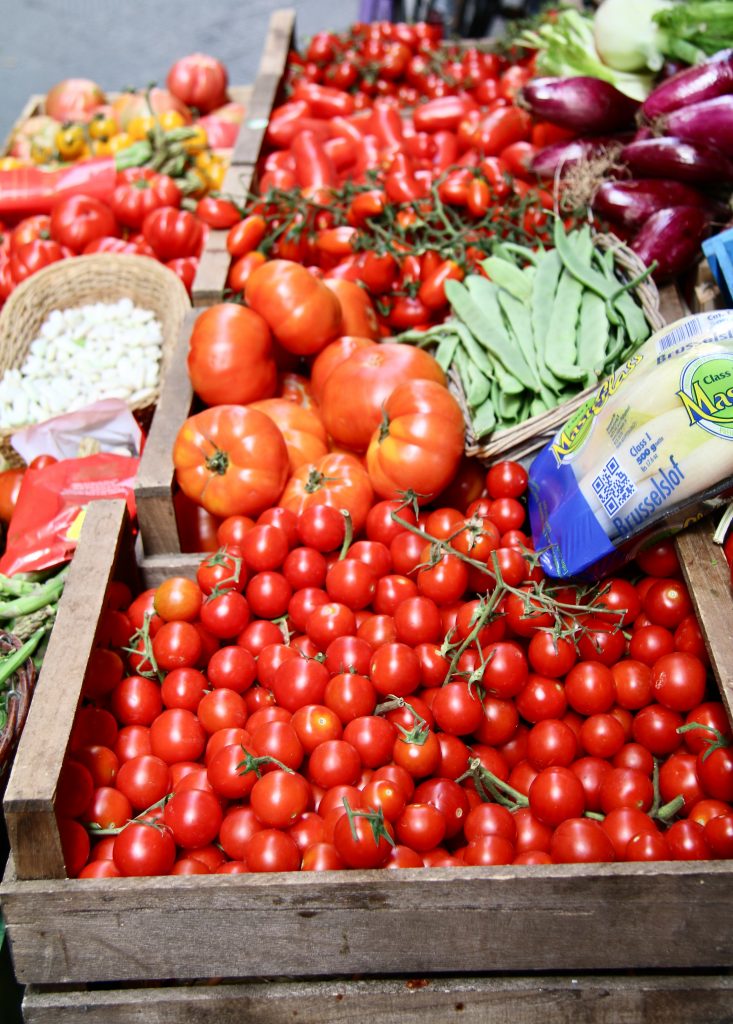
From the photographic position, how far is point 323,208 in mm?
3021

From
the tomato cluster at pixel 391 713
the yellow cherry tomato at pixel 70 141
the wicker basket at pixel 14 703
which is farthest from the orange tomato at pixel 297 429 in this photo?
the yellow cherry tomato at pixel 70 141

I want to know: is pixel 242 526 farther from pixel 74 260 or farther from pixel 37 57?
pixel 37 57

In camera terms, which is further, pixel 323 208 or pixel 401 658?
pixel 323 208

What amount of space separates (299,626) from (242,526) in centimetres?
30

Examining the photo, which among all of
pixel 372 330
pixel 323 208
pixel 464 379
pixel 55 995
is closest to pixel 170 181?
pixel 323 208

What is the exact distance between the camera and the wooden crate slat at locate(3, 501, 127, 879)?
148cm

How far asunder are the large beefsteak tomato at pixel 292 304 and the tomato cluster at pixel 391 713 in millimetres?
642

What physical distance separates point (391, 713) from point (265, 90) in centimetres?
315

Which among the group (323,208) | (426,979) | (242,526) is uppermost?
(323,208)

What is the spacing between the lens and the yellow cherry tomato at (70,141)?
4234 millimetres

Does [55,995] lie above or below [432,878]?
below

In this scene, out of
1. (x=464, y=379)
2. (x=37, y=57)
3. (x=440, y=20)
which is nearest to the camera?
(x=464, y=379)

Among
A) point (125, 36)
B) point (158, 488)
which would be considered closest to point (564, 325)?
point (158, 488)

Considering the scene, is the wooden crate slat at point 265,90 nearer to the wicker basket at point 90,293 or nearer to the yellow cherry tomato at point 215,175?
the yellow cherry tomato at point 215,175
